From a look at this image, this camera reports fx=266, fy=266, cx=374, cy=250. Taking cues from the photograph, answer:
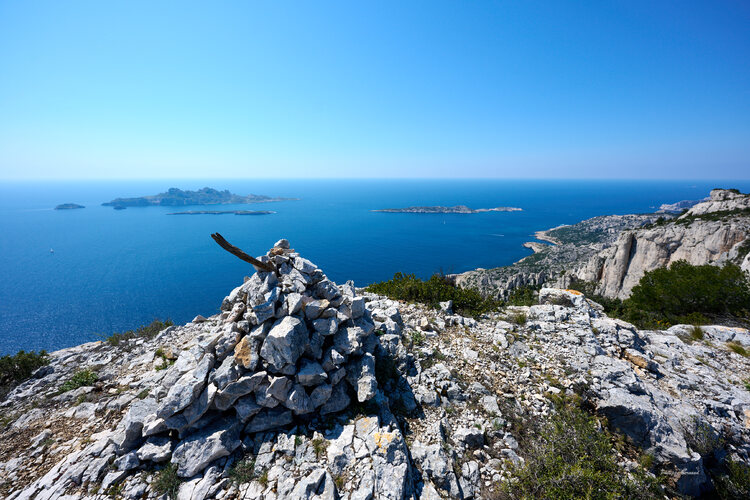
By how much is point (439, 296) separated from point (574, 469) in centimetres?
1003

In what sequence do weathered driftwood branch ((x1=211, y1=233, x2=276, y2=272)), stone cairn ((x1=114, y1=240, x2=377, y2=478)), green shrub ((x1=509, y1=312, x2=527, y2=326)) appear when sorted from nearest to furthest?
stone cairn ((x1=114, y1=240, x2=377, y2=478)) < weathered driftwood branch ((x1=211, y1=233, x2=276, y2=272)) < green shrub ((x1=509, y1=312, x2=527, y2=326))

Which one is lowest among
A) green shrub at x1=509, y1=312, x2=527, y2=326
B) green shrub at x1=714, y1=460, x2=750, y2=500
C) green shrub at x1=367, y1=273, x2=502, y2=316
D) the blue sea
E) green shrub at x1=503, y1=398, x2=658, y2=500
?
the blue sea

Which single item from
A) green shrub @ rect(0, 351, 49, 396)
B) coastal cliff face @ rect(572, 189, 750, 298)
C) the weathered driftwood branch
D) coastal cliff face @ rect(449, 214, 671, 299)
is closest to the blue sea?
coastal cliff face @ rect(449, 214, 671, 299)

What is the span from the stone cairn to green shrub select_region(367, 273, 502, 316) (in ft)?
23.9

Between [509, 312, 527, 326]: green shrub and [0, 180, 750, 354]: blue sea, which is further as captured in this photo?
[0, 180, 750, 354]: blue sea

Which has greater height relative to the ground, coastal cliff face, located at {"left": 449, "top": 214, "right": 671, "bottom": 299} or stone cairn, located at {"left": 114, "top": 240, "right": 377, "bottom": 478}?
stone cairn, located at {"left": 114, "top": 240, "right": 377, "bottom": 478}

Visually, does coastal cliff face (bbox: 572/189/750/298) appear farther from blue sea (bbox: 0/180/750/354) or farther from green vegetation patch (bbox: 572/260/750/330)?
blue sea (bbox: 0/180/750/354)

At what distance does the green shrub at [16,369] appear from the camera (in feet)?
35.3

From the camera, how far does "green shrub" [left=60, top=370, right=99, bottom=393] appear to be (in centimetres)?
980

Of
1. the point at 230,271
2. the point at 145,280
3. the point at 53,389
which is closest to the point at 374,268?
the point at 230,271

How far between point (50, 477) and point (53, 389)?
528 cm

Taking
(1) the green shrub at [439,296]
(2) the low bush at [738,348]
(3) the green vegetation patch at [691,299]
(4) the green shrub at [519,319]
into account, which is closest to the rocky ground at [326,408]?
(2) the low bush at [738,348]

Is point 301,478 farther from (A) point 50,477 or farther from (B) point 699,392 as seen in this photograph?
(B) point 699,392

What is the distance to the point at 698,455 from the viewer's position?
7410mm
